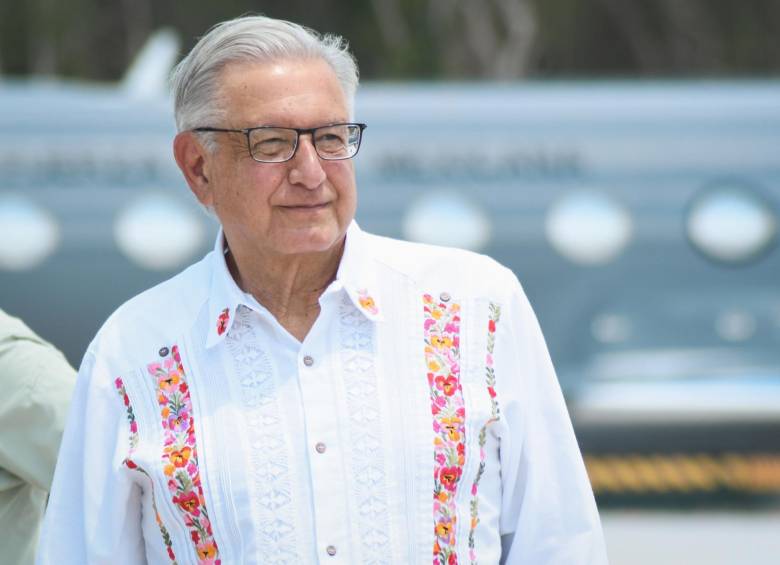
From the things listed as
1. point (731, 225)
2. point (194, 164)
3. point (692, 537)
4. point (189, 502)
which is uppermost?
point (731, 225)

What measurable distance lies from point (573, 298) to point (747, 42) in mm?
11109

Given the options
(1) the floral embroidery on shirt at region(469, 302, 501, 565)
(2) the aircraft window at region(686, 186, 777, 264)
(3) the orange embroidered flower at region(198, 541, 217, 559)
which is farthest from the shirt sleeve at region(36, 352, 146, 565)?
(2) the aircraft window at region(686, 186, 777, 264)

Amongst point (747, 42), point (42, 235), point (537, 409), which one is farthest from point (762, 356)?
point (747, 42)

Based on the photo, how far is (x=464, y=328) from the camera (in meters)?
2.08

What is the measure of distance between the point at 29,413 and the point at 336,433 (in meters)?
0.61

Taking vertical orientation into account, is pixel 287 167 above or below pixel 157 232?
below

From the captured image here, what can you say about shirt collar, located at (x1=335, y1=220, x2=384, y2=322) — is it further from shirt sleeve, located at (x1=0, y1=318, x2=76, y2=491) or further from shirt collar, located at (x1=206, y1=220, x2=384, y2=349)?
shirt sleeve, located at (x1=0, y1=318, x2=76, y2=491)

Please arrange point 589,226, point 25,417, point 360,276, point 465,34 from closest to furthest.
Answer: point 360,276
point 25,417
point 589,226
point 465,34

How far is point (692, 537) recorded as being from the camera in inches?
256

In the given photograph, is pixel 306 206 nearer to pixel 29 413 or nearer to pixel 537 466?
pixel 537 466

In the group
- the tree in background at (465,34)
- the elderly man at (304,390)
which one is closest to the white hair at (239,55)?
the elderly man at (304,390)

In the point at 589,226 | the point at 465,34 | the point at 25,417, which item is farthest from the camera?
the point at 465,34

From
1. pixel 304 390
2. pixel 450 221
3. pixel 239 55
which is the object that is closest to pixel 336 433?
pixel 304 390

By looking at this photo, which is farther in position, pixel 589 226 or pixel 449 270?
pixel 589 226
